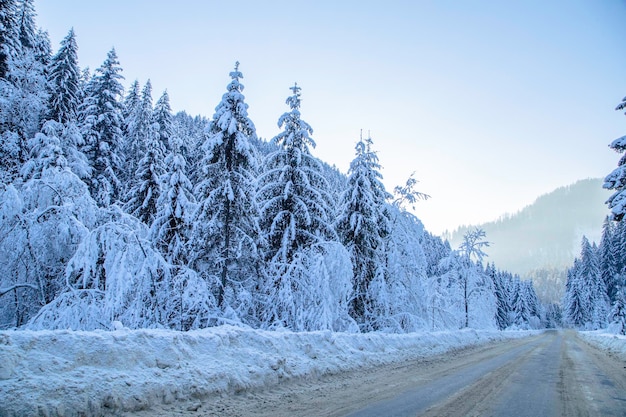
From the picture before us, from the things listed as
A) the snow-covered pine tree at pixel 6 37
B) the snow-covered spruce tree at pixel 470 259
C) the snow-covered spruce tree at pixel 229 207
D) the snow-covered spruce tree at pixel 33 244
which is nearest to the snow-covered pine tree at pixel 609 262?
the snow-covered spruce tree at pixel 470 259

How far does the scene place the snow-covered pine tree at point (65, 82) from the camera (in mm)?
24781

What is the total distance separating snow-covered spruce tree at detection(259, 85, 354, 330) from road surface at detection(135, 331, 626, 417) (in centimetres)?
660

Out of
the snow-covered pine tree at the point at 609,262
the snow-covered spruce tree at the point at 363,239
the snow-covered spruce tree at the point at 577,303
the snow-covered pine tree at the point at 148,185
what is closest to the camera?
the snow-covered spruce tree at the point at 363,239

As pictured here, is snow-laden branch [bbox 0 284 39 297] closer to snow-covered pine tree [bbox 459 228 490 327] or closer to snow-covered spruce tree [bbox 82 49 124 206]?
snow-covered spruce tree [bbox 82 49 124 206]

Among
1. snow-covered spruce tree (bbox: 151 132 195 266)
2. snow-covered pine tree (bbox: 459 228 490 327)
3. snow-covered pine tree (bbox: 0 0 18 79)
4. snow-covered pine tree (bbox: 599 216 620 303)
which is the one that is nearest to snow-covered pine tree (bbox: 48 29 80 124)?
snow-covered pine tree (bbox: 0 0 18 79)

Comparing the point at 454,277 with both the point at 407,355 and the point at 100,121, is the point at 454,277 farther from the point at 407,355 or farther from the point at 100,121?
the point at 100,121

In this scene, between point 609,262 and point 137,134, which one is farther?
point 609,262

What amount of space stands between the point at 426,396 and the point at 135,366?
17.0 ft

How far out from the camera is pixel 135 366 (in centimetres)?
548

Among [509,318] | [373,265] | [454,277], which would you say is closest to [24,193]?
[373,265]

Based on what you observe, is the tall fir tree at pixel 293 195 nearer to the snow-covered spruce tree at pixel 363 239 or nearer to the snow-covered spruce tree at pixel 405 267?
the snow-covered spruce tree at pixel 363 239

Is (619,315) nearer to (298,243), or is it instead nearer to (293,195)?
(298,243)

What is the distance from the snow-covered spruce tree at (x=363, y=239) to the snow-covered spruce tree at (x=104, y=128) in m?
17.2

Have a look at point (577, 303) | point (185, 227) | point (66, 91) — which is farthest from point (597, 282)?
point (66, 91)
